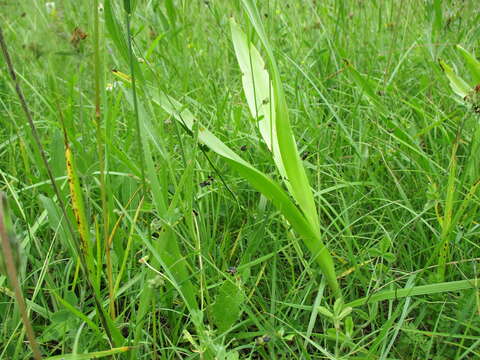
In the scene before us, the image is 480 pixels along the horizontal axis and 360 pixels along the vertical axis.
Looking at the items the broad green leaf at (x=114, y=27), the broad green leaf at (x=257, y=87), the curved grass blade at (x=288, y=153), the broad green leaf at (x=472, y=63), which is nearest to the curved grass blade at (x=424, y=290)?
the curved grass blade at (x=288, y=153)

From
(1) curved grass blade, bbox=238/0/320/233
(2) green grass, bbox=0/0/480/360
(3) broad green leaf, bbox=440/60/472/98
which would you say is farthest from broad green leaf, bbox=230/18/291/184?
(3) broad green leaf, bbox=440/60/472/98

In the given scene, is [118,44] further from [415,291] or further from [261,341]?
[415,291]

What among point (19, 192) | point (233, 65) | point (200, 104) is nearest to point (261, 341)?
point (19, 192)

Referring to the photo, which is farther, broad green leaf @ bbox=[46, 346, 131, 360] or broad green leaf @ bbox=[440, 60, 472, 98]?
broad green leaf @ bbox=[440, 60, 472, 98]

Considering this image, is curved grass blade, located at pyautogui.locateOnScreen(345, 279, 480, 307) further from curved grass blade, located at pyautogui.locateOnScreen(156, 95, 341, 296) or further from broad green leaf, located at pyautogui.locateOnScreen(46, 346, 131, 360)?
broad green leaf, located at pyautogui.locateOnScreen(46, 346, 131, 360)

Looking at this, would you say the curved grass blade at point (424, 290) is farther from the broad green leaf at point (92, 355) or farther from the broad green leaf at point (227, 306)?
the broad green leaf at point (92, 355)

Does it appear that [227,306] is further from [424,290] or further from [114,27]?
[114,27]

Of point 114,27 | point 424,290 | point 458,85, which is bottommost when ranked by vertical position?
point 424,290

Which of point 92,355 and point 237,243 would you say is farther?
point 237,243

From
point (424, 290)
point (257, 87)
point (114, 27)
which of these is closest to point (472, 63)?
point (257, 87)
